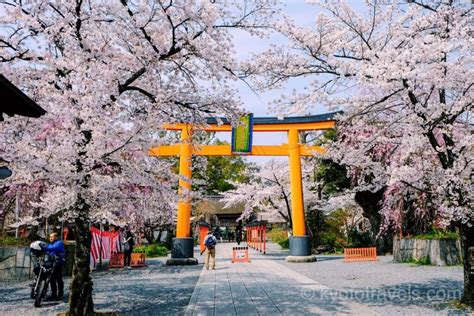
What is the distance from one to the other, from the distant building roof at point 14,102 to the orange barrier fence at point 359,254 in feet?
49.5

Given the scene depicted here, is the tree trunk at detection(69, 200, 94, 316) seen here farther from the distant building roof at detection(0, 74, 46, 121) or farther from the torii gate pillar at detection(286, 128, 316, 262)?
the torii gate pillar at detection(286, 128, 316, 262)

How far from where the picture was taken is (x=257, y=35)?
7879mm

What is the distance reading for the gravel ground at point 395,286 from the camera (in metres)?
7.53

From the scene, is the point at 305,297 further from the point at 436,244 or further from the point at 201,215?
the point at 201,215

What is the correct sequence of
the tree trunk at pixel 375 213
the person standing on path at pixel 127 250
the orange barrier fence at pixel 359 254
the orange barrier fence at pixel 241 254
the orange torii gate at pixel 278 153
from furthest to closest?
the tree trunk at pixel 375 213 → the orange barrier fence at pixel 241 254 → the orange barrier fence at pixel 359 254 → the orange torii gate at pixel 278 153 → the person standing on path at pixel 127 250

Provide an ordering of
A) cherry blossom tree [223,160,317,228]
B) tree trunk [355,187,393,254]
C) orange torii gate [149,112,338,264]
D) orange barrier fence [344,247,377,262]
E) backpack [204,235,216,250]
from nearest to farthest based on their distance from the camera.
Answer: backpack [204,235,216,250], orange torii gate [149,112,338,264], orange barrier fence [344,247,377,262], tree trunk [355,187,393,254], cherry blossom tree [223,160,317,228]

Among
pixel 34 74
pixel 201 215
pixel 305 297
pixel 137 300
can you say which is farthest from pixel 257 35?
pixel 201 215

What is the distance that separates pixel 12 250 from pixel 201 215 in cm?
2440

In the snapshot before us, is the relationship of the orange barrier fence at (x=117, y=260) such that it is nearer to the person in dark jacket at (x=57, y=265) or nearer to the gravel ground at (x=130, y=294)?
the gravel ground at (x=130, y=294)

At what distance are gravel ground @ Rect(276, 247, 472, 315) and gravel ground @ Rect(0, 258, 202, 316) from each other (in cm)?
337

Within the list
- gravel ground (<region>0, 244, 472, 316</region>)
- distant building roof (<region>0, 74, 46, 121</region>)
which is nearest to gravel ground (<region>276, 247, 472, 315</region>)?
gravel ground (<region>0, 244, 472, 316</region>)

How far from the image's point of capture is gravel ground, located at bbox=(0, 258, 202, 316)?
795cm

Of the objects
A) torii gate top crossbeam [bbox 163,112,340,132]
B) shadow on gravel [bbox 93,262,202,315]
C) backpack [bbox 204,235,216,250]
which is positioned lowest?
shadow on gravel [bbox 93,262,202,315]

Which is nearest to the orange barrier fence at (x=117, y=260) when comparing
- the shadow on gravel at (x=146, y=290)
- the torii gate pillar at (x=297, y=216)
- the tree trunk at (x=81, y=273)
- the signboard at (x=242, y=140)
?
the shadow on gravel at (x=146, y=290)
